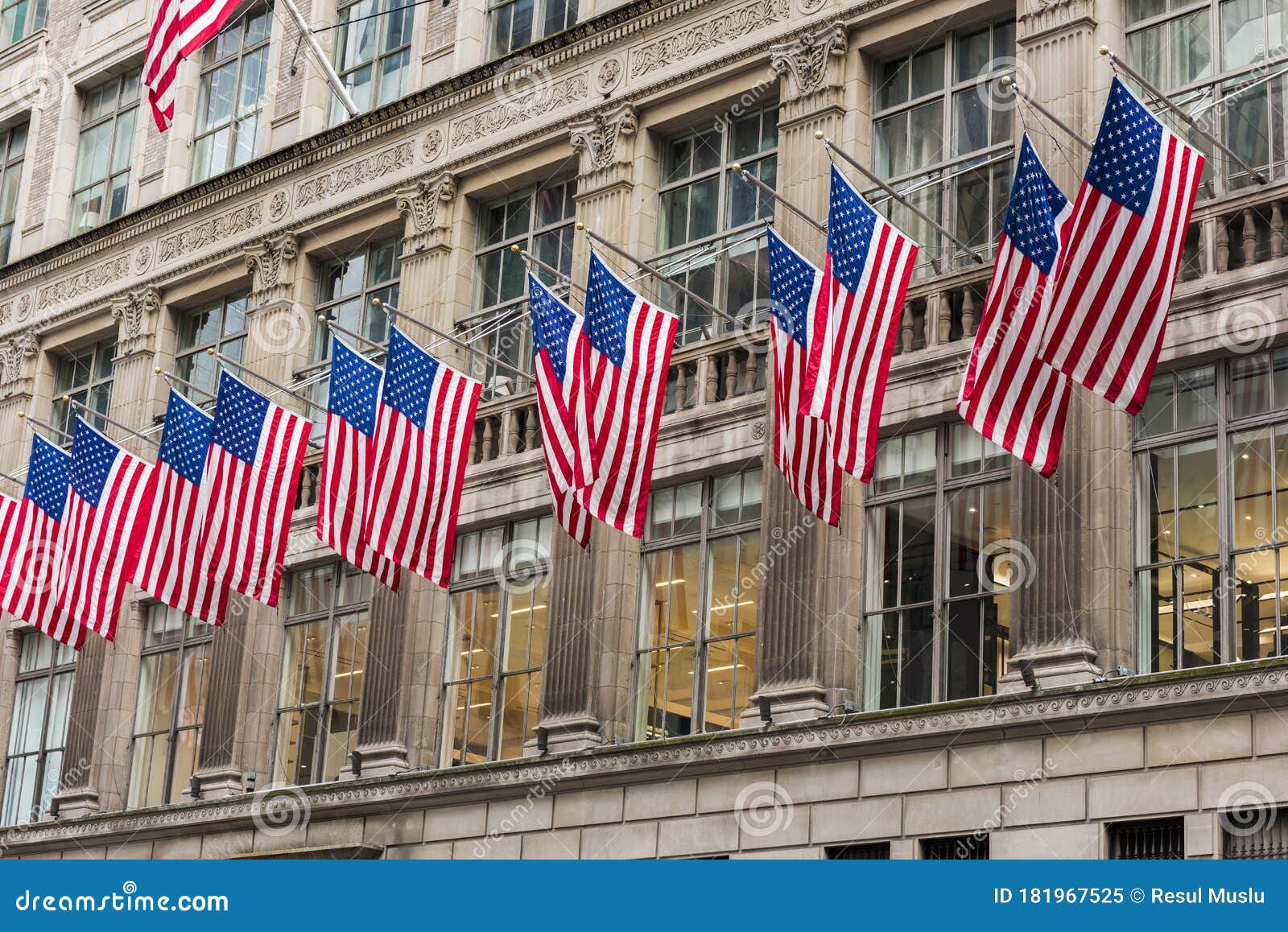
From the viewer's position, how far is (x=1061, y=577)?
830 inches

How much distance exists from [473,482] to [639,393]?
24.8 feet

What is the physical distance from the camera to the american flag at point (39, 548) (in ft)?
93.3

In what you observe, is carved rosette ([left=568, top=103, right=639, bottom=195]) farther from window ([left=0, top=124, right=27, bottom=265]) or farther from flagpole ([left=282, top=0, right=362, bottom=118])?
window ([left=0, top=124, right=27, bottom=265])

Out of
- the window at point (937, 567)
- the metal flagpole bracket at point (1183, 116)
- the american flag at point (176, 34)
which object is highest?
the american flag at point (176, 34)

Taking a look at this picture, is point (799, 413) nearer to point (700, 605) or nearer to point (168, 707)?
point (700, 605)

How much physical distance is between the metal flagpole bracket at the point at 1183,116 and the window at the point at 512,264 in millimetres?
10176

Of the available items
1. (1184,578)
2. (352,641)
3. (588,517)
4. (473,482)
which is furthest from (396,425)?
(1184,578)

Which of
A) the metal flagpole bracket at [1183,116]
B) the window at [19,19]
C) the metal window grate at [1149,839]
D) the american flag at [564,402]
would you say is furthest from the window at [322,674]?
the window at [19,19]

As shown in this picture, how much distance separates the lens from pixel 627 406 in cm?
2141

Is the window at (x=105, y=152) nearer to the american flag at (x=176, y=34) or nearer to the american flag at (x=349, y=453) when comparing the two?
the american flag at (x=176, y=34)

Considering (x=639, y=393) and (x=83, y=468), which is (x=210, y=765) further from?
(x=639, y=393)

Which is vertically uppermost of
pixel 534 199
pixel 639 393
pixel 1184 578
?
pixel 534 199

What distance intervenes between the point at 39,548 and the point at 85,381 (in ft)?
29.0

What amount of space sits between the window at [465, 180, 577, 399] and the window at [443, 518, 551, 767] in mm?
2434
